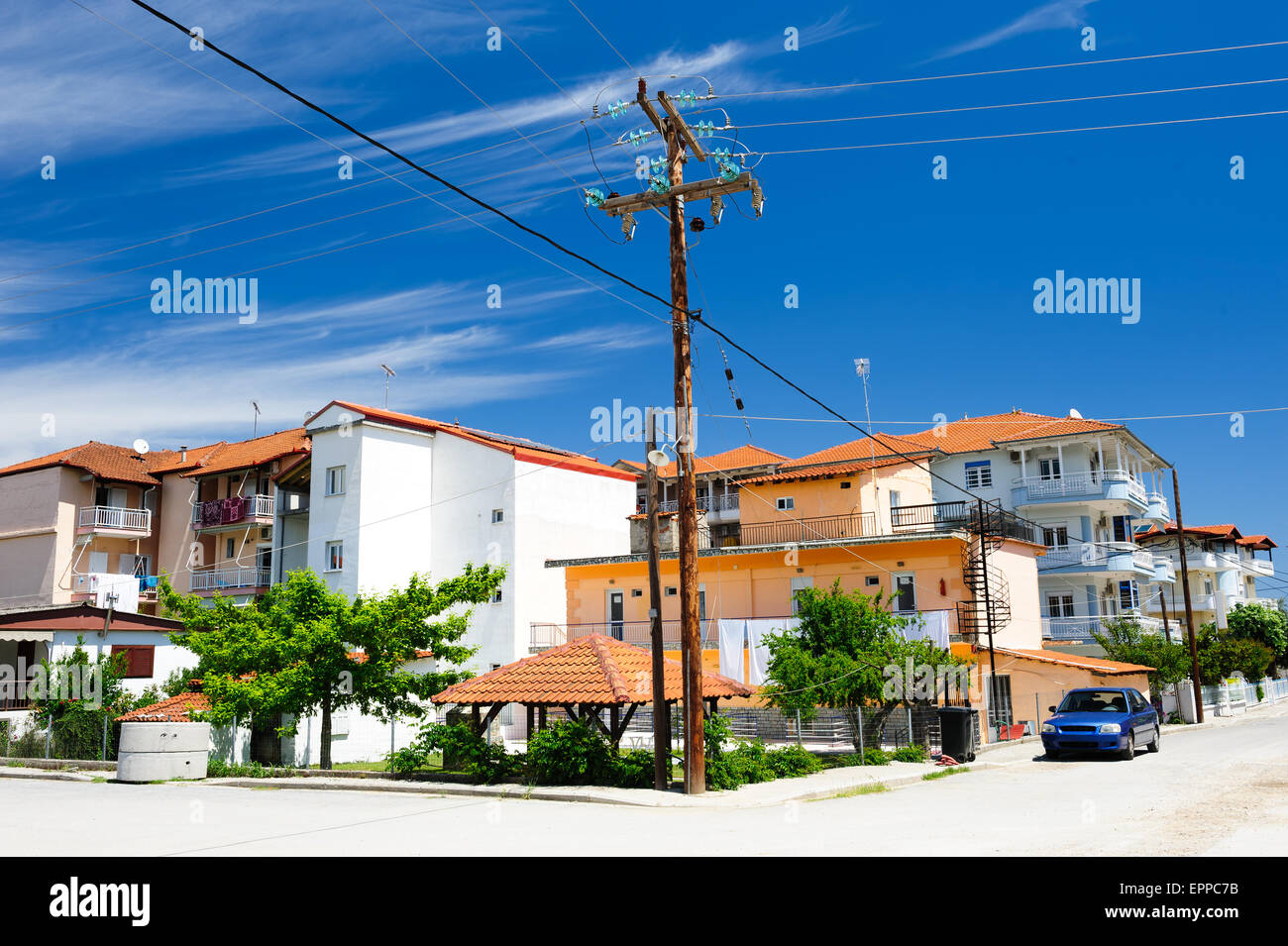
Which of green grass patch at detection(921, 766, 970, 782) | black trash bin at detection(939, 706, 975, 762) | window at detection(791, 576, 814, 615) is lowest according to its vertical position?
green grass patch at detection(921, 766, 970, 782)

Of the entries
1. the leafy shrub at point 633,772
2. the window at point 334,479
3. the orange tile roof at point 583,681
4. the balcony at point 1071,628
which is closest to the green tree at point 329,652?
the orange tile roof at point 583,681

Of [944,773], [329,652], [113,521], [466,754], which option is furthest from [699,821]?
[113,521]

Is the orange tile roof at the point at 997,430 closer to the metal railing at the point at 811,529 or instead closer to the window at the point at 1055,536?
the window at the point at 1055,536

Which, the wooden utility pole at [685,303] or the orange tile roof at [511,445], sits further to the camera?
the orange tile roof at [511,445]

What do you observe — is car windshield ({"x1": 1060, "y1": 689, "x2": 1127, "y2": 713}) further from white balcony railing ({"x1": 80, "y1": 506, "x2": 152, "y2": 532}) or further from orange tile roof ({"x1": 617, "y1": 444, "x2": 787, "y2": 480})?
white balcony railing ({"x1": 80, "y1": 506, "x2": 152, "y2": 532})

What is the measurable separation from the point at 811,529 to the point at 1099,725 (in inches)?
796

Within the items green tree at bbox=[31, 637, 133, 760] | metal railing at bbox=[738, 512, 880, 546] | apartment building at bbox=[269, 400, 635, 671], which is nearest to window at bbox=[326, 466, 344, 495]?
apartment building at bbox=[269, 400, 635, 671]

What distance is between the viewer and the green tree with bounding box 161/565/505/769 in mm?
22609

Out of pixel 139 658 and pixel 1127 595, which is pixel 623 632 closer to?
pixel 139 658

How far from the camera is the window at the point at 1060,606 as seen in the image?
177ft

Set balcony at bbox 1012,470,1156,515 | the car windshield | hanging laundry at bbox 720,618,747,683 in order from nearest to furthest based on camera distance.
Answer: the car windshield → hanging laundry at bbox 720,618,747,683 → balcony at bbox 1012,470,1156,515

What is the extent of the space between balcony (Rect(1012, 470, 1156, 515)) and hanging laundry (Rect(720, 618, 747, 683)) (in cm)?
2389

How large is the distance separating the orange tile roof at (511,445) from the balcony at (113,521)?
1404cm
